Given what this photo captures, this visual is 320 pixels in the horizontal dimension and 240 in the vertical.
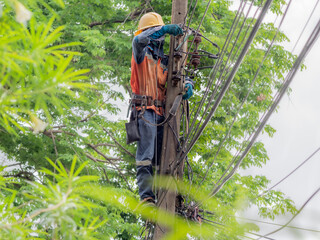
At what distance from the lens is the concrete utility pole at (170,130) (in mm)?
4617

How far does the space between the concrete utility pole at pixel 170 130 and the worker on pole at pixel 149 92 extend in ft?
0.27

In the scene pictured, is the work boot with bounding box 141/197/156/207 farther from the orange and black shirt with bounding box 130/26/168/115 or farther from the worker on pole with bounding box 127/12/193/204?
the orange and black shirt with bounding box 130/26/168/115

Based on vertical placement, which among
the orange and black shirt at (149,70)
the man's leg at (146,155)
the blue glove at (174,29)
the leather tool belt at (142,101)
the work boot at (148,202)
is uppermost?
the blue glove at (174,29)

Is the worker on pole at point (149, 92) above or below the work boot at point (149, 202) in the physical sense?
above

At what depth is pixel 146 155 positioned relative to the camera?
4.70m

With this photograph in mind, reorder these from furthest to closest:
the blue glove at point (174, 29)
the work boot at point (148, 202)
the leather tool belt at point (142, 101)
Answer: the leather tool belt at point (142, 101) → the blue glove at point (174, 29) → the work boot at point (148, 202)

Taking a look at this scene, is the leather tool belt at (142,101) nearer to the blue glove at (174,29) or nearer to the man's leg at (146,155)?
the man's leg at (146,155)

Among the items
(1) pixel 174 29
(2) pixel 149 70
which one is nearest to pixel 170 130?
(2) pixel 149 70

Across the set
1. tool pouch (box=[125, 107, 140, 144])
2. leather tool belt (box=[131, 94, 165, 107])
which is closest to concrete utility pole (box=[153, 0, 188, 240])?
leather tool belt (box=[131, 94, 165, 107])

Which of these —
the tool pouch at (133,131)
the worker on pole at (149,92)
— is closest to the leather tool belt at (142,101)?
the worker on pole at (149,92)

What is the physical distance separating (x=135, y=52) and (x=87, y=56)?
4145 mm

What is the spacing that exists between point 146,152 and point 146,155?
A: 3cm

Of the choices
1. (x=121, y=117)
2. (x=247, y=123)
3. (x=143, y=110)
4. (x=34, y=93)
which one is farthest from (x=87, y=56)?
(x=34, y=93)

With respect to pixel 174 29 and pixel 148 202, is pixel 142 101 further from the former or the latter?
pixel 148 202
